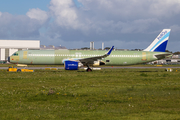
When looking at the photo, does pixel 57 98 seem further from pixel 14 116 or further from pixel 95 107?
pixel 14 116

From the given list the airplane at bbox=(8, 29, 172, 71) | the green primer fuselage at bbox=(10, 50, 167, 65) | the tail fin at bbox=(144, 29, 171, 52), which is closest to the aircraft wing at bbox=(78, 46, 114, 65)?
the airplane at bbox=(8, 29, 172, 71)

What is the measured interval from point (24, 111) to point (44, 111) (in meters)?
0.98

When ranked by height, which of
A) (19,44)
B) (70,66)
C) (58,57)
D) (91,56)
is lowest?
(70,66)

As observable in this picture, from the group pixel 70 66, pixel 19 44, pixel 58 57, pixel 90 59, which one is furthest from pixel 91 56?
pixel 19 44

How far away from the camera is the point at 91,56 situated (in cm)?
4241

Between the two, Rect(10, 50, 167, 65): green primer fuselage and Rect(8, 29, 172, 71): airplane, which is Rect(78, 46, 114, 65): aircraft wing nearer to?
Rect(8, 29, 172, 71): airplane

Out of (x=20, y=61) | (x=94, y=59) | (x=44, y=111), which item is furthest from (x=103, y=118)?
(x=20, y=61)

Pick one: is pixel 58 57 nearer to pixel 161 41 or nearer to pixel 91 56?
pixel 91 56

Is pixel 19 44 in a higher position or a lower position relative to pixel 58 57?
higher

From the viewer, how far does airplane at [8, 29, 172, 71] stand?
40.3 m

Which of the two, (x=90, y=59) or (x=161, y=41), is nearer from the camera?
(x=90, y=59)

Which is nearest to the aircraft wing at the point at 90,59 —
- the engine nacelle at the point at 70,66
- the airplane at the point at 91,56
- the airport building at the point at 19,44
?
the airplane at the point at 91,56

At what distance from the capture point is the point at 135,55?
44.3 metres

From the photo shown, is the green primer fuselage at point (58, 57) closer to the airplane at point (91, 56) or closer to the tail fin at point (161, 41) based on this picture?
the airplane at point (91, 56)
